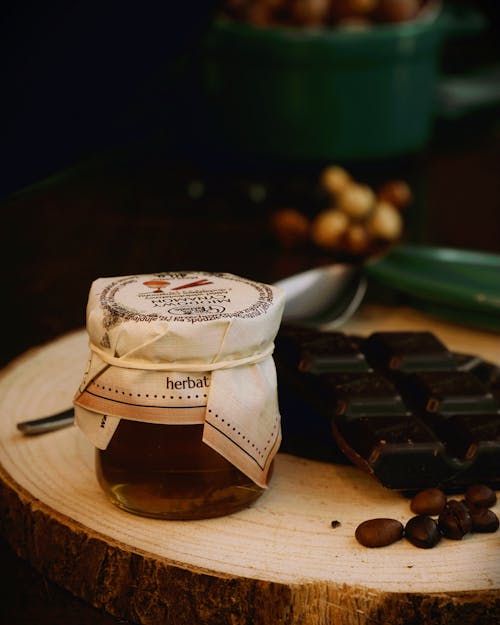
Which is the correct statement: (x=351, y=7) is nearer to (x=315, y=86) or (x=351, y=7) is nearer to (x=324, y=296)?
(x=315, y=86)

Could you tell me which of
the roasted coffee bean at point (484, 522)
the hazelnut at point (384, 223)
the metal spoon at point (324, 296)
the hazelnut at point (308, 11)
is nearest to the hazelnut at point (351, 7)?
the hazelnut at point (308, 11)

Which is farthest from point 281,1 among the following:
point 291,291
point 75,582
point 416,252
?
point 75,582

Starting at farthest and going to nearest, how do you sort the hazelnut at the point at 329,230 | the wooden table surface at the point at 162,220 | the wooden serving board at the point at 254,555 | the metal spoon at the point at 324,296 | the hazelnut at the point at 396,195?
the hazelnut at the point at 396,195 < the hazelnut at the point at 329,230 < the wooden table surface at the point at 162,220 < the metal spoon at the point at 324,296 < the wooden serving board at the point at 254,555

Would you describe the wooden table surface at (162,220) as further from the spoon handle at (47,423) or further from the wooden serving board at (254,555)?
the wooden serving board at (254,555)

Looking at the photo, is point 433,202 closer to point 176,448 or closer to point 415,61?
point 415,61

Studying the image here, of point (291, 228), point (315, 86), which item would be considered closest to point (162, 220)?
point (291, 228)
